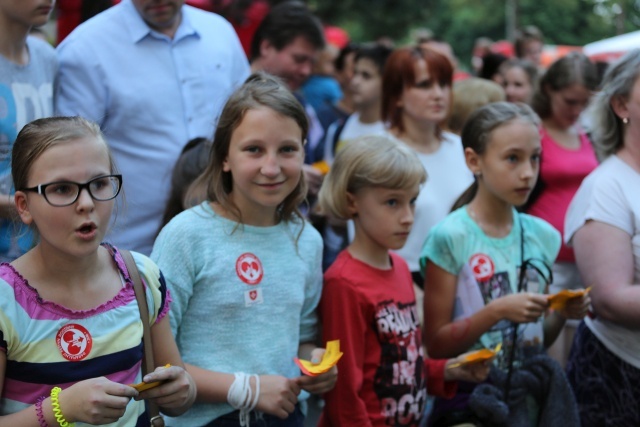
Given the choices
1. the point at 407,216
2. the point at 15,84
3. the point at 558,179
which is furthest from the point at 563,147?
the point at 15,84

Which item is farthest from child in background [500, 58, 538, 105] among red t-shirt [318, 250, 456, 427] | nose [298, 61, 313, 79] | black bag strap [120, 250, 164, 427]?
black bag strap [120, 250, 164, 427]

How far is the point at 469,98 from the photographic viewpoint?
6066mm

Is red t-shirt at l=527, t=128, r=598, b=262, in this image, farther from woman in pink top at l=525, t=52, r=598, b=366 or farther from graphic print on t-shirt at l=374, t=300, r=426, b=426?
graphic print on t-shirt at l=374, t=300, r=426, b=426

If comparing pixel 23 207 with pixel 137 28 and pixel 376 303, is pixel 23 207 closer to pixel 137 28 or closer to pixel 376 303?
pixel 376 303

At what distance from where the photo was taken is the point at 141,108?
3705mm

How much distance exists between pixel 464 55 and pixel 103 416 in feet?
134

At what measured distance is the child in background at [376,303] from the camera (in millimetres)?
3141

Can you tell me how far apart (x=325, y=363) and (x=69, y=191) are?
3.47 ft

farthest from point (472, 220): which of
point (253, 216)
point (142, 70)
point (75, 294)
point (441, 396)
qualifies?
point (75, 294)

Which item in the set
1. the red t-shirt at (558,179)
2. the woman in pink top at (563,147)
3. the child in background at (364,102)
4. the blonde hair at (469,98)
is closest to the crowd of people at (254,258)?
the woman in pink top at (563,147)

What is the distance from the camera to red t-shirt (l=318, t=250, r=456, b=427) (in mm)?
3109

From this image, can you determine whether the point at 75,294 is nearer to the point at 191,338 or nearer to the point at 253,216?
the point at 191,338

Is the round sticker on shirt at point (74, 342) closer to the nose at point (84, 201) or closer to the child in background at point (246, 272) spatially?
the nose at point (84, 201)

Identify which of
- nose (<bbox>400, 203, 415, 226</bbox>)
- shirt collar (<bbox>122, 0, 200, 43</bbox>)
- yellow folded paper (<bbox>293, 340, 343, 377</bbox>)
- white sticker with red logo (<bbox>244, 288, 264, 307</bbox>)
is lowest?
yellow folded paper (<bbox>293, 340, 343, 377</bbox>)
